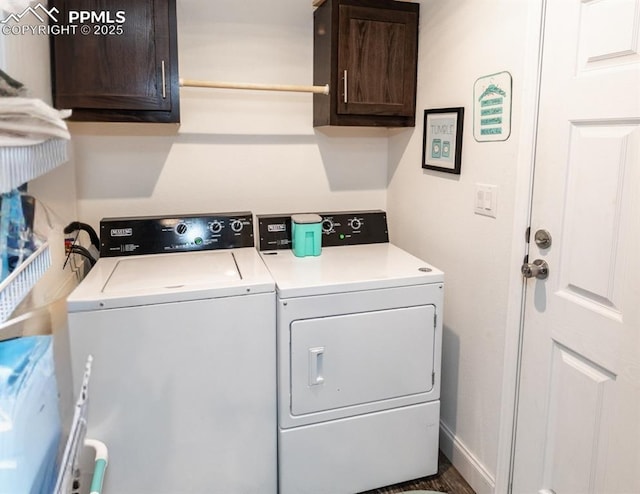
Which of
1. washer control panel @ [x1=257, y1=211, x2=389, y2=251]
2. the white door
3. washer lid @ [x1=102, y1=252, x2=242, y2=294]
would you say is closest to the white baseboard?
the white door

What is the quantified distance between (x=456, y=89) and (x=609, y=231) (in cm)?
91

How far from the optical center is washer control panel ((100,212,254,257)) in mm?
2154

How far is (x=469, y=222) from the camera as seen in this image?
2.03 meters

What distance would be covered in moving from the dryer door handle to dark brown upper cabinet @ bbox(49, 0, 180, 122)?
1.15 meters

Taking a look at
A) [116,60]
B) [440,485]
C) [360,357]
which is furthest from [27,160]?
[440,485]

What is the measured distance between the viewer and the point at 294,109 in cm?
249

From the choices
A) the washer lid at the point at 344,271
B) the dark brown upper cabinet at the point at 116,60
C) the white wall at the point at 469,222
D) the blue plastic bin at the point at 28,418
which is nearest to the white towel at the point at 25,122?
the blue plastic bin at the point at 28,418

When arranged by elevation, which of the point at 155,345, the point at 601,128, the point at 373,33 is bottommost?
the point at 155,345

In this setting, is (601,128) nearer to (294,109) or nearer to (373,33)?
(373,33)

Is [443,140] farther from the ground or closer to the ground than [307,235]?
farther from the ground

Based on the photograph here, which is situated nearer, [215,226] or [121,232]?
[121,232]

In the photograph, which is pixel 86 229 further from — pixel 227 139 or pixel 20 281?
pixel 20 281

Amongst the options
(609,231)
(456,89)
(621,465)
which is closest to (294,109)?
(456,89)

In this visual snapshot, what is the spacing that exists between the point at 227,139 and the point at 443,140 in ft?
3.32
